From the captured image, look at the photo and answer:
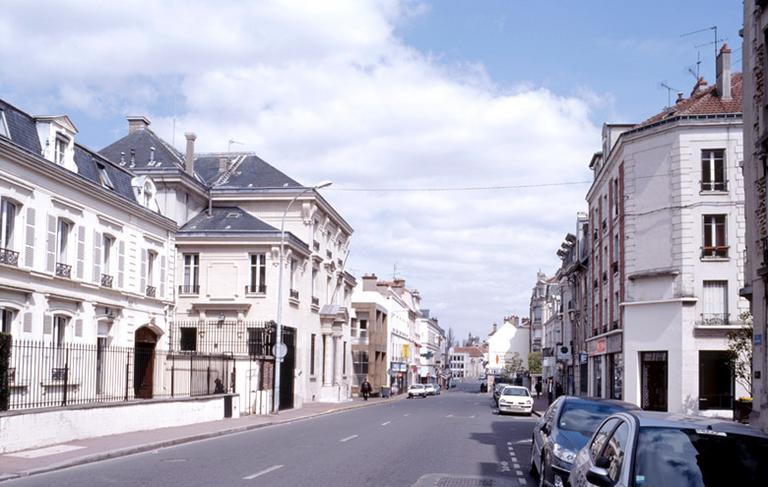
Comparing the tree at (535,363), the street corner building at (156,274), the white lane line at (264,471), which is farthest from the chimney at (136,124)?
the tree at (535,363)

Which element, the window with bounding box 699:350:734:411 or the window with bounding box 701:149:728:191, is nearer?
the window with bounding box 699:350:734:411

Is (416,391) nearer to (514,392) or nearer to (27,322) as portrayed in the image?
(514,392)

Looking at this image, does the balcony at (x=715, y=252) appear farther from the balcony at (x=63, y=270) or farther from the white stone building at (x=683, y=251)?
the balcony at (x=63, y=270)

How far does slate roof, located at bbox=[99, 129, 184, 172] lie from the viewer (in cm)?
4379

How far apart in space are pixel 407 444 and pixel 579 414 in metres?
8.53

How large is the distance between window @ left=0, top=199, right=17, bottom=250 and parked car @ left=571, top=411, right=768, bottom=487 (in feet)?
67.1

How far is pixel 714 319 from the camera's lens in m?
33.4

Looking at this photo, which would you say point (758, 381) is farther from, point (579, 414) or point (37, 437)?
point (37, 437)

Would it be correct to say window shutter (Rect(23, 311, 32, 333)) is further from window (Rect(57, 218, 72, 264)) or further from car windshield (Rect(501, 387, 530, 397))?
car windshield (Rect(501, 387, 530, 397))

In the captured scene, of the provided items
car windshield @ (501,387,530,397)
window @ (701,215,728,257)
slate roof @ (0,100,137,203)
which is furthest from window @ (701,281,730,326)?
slate roof @ (0,100,137,203)

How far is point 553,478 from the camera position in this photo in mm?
12375

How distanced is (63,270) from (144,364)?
8059mm

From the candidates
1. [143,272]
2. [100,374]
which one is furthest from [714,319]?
[100,374]

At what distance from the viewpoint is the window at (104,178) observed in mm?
30506
